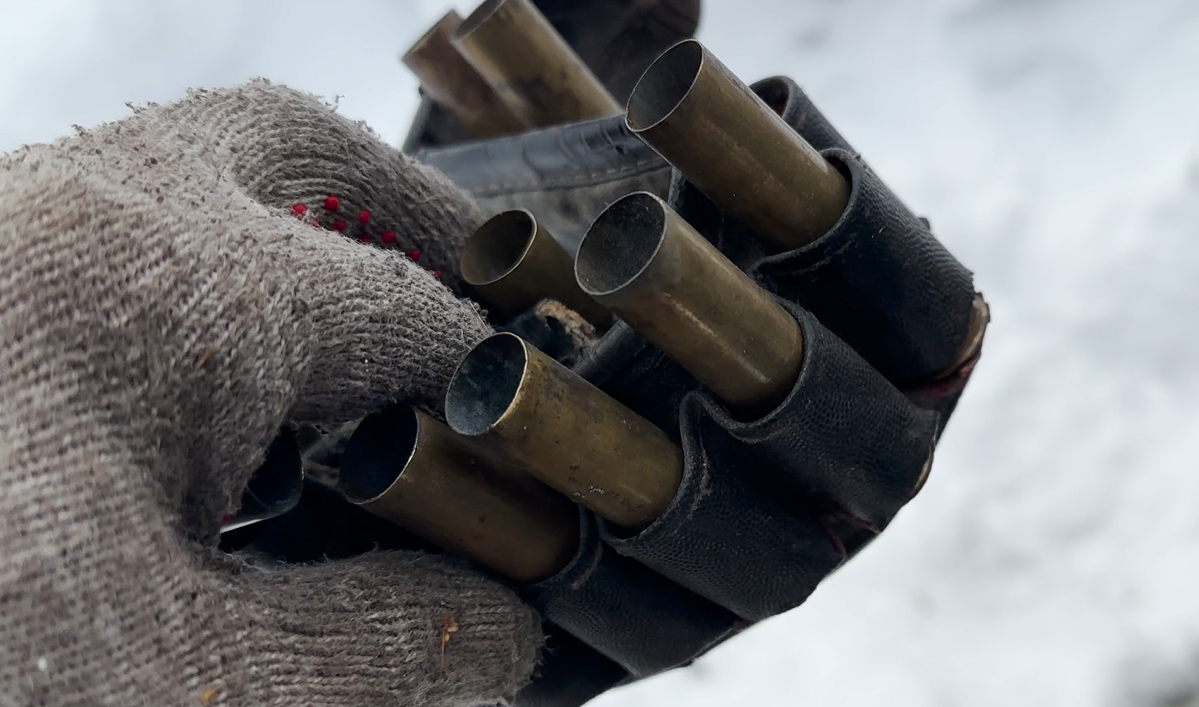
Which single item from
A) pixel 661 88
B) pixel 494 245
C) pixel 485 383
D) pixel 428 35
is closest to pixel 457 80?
pixel 428 35

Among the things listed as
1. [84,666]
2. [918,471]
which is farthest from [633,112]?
[84,666]

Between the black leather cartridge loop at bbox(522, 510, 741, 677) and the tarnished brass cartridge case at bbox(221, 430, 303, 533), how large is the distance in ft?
0.63

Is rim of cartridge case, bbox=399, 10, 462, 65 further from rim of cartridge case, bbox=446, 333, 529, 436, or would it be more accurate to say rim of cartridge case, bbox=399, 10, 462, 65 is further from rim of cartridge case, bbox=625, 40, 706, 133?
rim of cartridge case, bbox=446, 333, 529, 436

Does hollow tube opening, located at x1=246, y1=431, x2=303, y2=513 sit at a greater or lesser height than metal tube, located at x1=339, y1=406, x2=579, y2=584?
greater

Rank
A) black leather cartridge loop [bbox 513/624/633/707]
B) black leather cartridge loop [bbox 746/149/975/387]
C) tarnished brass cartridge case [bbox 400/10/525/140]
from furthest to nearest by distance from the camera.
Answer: tarnished brass cartridge case [bbox 400/10/525/140] < black leather cartridge loop [bbox 513/624/633/707] < black leather cartridge loop [bbox 746/149/975/387]

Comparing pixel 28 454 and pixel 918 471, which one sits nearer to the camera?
pixel 28 454

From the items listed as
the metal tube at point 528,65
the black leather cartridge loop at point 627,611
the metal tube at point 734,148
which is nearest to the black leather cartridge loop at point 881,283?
the metal tube at point 734,148

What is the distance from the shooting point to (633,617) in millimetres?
772

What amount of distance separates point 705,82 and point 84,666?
1.59 feet

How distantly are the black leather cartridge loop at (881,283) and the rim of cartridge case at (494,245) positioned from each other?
0.19 metres

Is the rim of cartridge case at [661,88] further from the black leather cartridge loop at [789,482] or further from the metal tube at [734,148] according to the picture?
the black leather cartridge loop at [789,482]

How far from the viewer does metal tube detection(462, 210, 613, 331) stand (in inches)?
31.4

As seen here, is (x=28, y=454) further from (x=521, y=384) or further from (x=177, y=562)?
(x=521, y=384)

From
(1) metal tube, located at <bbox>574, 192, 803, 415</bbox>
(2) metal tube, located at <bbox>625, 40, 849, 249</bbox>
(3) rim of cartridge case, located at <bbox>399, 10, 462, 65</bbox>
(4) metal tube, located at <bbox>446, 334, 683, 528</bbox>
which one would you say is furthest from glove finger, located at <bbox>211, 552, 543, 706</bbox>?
(3) rim of cartridge case, located at <bbox>399, 10, 462, 65</bbox>
